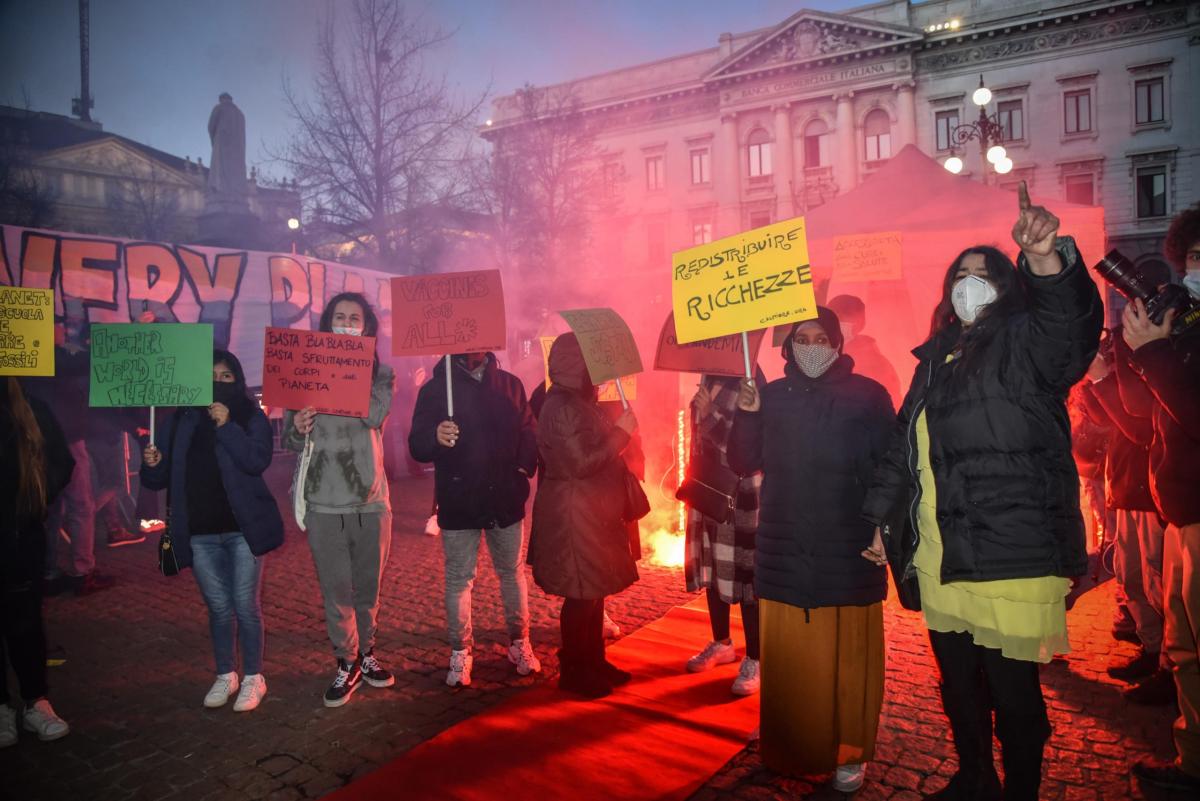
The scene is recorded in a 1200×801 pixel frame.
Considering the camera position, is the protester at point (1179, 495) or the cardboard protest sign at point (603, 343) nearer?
the protester at point (1179, 495)

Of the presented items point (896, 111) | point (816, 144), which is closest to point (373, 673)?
point (816, 144)

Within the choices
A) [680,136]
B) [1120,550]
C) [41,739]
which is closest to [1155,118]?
[680,136]

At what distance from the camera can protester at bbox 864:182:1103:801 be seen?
2.39 metres

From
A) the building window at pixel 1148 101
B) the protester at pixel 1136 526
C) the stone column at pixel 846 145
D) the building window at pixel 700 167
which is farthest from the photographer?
the building window at pixel 700 167

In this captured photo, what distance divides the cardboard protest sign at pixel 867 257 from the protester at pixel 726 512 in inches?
192

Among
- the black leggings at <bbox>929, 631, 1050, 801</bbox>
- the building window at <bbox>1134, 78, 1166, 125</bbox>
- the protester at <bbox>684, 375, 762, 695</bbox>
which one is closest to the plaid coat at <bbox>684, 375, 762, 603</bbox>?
the protester at <bbox>684, 375, 762, 695</bbox>

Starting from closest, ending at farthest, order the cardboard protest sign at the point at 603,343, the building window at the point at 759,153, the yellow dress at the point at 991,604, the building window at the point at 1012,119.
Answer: the yellow dress at the point at 991,604 < the cardboard protest sign at the point at 603,343 < the building window at the point at 1012,119 < the building window at the point at 759,153

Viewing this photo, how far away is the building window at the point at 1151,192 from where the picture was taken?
30828 millimetres

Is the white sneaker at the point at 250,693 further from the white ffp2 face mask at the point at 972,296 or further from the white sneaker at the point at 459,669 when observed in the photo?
the white ffp2 face mask at the point at 972,296

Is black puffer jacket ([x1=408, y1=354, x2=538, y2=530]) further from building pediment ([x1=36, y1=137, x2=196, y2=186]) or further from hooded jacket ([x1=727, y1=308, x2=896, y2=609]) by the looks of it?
building pediment ([x1=36, y1=137, x2=196, y2=186])

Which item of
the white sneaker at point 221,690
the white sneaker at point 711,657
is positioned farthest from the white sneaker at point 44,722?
the white sneaker at point 711,657

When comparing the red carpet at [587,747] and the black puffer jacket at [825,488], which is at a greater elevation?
the black puffer jacket at [825,488]

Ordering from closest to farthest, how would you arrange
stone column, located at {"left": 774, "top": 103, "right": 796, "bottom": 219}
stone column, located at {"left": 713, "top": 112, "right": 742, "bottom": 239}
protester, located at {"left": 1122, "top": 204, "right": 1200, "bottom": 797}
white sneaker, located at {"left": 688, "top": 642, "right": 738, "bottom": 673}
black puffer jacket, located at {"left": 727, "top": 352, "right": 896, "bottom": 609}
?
protester, located at {"left": 1122, "top": 204, "right": 1200, "bottom": 797} < black puffer jacket, located at {"left": 727, "top": 352, "right": 896, "bottom": 609} < white sneaker, located at {"left": 688, "top": 642, "right": 738, "bottom": 673} < stone column, located at {"left": 774, "top": 103, "right": 796, "bottom": 219} < stone column, located at {"left": 713, "top": 112, "right": 742, "bottom": 239}

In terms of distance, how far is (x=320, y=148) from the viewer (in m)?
18.1
